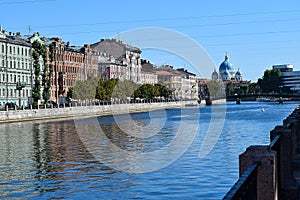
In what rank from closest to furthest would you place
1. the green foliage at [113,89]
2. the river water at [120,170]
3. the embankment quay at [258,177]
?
the embankment quay at [258,177] < the river water at [120,170] < the green foliage at [113,89]

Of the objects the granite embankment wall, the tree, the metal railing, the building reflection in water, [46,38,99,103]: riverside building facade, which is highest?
[46,38,99,103]: riverside building facade

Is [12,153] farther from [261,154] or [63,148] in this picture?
[261,154]

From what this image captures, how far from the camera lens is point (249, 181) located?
866 centimetres

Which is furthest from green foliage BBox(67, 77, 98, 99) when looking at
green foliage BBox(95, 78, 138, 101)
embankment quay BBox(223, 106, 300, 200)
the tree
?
embankment quay BBox(223, 106, 300, 200)

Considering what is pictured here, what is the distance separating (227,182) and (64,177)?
6.64 metres

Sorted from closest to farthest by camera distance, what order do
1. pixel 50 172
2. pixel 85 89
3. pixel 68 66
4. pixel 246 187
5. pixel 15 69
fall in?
pixel 246 187 → pixel 50 172 → pixel 15 69 → pixel 85 89 → pixel 68 66

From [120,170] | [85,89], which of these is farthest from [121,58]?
[120,170]

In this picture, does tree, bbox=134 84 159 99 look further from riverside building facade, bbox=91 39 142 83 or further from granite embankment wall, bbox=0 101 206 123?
riverside building facade, bbox=91 39 142 83

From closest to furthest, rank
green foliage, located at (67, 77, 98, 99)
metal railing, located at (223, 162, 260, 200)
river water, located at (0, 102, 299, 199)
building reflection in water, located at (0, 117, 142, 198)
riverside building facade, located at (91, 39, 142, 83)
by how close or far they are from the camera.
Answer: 1. metal railing, located at (223, 162, 260, 200)
2. river water, located at (0, 102, 299, 199)
3. building reflection in water, located at (0, 117, 142, 198)
4. green foliage, located at (67, 77, 98, 99)
5. riverside building facade, located at (91, 39, 142, 83)

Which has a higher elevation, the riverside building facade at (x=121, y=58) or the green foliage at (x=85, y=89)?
the riverside building facade at (x=121, y=58)

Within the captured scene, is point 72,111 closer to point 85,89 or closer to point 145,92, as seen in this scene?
point 85,89

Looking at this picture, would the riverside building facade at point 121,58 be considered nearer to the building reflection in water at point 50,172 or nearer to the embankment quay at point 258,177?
the building reflection in water at point 50,172

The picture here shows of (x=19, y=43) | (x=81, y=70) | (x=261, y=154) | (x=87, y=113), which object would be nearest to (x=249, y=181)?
(x=261, y=154)

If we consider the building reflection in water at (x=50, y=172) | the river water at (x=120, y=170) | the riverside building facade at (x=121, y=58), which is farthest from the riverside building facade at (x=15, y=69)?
the building reflection in water at (x=50, y=172)
